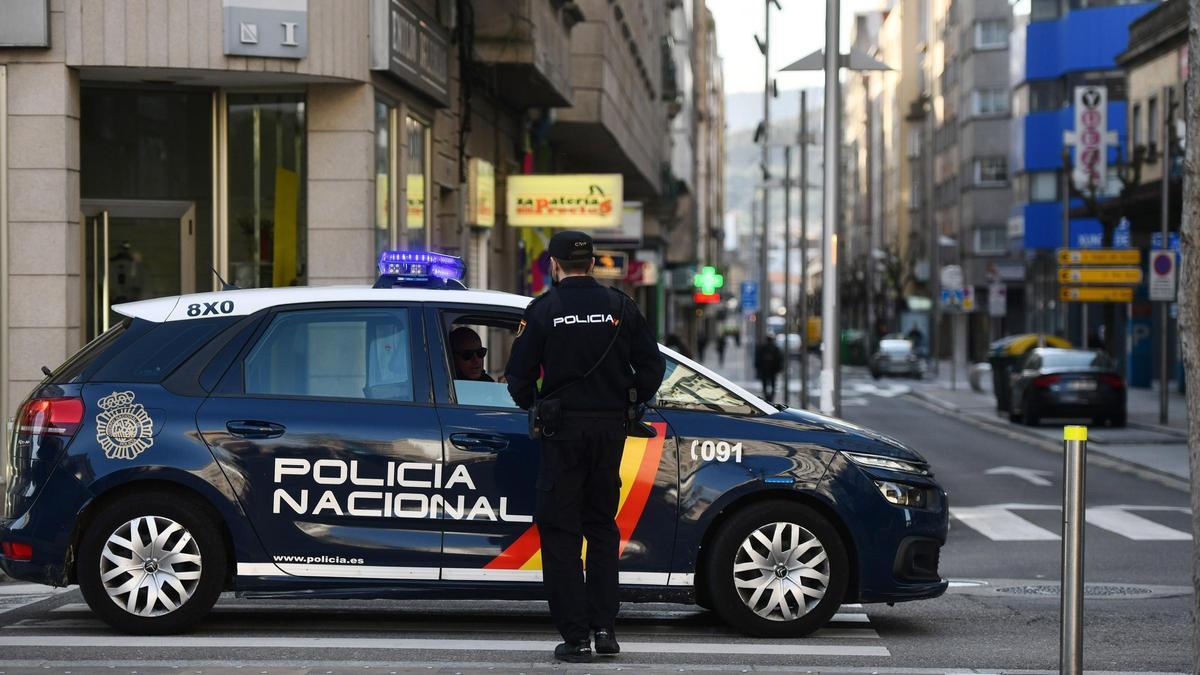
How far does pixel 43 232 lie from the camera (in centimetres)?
1538

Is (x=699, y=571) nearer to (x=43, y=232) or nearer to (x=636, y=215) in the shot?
(x=43, y=232)

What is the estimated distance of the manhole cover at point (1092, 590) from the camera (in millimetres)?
10750

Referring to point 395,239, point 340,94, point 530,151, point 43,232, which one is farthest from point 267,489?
point 530,151

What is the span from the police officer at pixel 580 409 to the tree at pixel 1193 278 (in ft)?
7.88

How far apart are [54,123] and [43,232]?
0.90 meters

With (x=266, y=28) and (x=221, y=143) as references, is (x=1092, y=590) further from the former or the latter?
(x=221, y=143)

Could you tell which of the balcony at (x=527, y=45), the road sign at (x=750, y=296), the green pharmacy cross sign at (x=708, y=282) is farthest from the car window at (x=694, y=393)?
the road sign at (x=750, y=296)

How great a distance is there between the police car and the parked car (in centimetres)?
5955

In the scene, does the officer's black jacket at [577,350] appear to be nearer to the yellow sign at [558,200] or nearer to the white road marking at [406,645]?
the white road marking at [406,645]

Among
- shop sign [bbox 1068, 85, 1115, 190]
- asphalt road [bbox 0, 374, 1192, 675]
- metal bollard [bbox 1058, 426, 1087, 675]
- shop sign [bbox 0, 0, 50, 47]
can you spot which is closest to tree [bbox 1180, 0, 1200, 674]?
metal bollard [bbox 1058, 426, 1087, 675]

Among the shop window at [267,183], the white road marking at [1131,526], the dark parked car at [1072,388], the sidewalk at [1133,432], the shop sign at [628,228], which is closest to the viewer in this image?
the white road marking at [1131,526]

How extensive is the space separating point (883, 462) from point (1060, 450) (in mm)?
18807

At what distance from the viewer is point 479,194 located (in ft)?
75.3

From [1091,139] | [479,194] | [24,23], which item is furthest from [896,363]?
[24,23]
